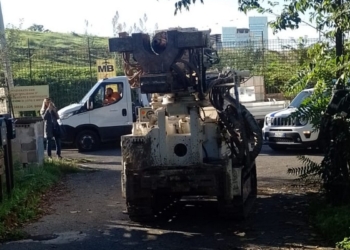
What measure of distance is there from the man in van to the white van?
0.07 meters

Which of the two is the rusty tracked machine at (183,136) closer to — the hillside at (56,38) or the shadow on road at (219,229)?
the shadow on road at (219,229)

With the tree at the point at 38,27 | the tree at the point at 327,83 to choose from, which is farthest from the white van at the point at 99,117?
the tree at the point at 38,27

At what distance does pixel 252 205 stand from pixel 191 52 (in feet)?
9.40

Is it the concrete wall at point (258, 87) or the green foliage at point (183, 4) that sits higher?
the green foliage at point (183, 4)

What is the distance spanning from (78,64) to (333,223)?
21.9 meters

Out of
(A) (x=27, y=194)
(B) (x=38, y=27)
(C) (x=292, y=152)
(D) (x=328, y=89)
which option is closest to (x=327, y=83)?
(D) (x=328, y=89)

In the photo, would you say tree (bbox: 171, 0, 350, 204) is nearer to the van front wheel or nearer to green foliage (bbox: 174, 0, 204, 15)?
green foliage (bbox: 174, 0, 204, 15)

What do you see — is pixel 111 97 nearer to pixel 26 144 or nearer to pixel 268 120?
pixel 268 120

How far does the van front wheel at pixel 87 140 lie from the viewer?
22.3 metres

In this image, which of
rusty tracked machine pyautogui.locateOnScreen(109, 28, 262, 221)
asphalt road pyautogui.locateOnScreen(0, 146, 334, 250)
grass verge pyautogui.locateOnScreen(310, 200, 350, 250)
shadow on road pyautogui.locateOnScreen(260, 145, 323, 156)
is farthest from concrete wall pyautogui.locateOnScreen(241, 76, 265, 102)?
grass verge pyautogui.locateOnScreen(310, 200, 350, 250)

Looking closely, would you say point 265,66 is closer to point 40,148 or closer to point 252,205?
point 40,148

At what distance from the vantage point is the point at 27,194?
1311 cm

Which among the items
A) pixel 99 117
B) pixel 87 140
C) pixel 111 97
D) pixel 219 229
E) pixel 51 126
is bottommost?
pixel 219 229

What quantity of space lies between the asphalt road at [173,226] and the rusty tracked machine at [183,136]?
16.6 inches
